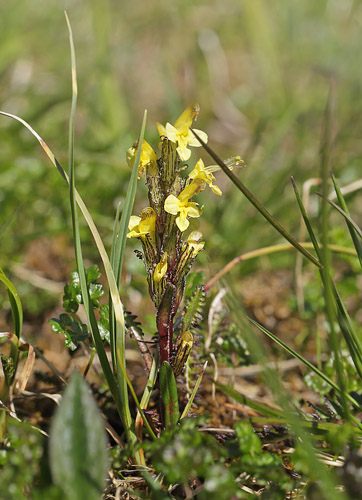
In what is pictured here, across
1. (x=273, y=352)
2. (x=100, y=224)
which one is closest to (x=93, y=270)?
(x=273, y=352)

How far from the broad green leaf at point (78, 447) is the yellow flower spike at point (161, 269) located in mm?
261

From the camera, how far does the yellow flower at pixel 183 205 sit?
956 mm

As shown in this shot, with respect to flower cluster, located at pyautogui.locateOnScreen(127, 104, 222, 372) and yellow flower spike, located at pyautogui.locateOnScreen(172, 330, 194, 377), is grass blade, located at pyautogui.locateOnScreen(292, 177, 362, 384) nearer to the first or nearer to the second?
flower cluster, located at pyautogui.locateOnScreen(127, 104, 222, 372)

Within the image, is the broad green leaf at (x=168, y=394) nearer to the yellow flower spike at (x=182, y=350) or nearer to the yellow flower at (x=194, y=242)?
the yellow flower spike at (x=182, y=350)

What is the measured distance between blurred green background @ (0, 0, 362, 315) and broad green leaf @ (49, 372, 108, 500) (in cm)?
38

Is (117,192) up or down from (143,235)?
down

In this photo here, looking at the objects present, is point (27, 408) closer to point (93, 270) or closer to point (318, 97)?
point (93, 270)

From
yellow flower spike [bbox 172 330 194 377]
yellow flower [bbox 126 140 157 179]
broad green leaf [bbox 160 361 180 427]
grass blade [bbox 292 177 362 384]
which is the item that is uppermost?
yellow flower [bbox 126 140 157 179]

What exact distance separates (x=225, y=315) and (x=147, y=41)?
14.2 feet

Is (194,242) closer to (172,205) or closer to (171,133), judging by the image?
(172,205)

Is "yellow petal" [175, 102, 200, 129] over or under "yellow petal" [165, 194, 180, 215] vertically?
over

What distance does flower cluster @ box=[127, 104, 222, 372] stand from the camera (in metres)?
0.99

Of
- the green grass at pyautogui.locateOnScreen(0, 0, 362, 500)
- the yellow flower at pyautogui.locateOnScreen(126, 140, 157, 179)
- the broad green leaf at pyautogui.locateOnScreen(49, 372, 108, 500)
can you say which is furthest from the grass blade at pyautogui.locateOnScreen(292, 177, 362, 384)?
the broad green leaf at pyautogui.locateOnScreen(49, 372, 108, 500)

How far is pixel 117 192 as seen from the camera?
2.40 m
